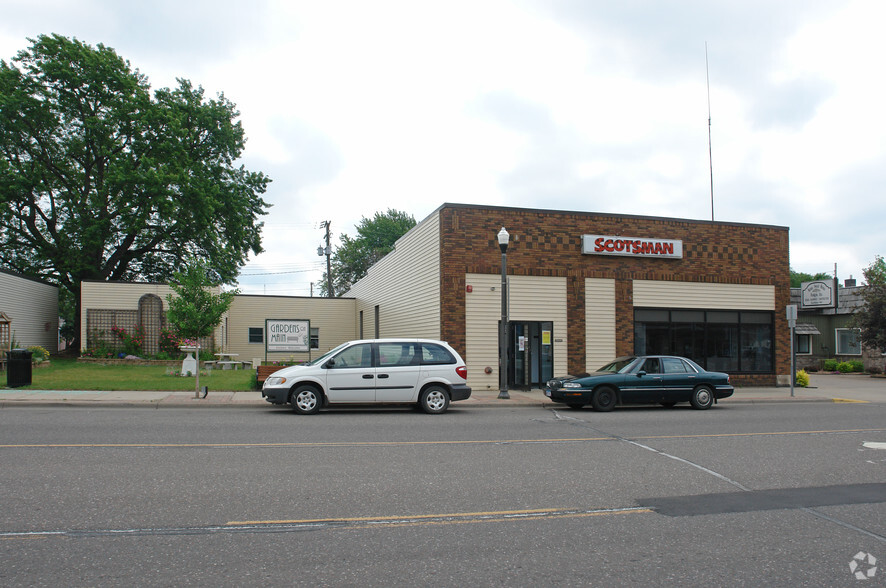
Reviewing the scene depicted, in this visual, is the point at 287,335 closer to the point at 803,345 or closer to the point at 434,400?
the point at 434,400

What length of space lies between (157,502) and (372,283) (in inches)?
991

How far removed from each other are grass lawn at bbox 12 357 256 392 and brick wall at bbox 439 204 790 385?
7.00 metres

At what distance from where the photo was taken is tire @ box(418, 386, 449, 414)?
14.5 m

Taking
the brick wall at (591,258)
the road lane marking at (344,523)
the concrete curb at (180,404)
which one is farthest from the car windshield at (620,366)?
the road lane marking at (344,523)

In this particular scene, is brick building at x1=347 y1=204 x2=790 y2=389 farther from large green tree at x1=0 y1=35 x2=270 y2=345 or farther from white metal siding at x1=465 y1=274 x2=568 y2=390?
large green tree at x1=0 y1=35 x2=270 y2=345

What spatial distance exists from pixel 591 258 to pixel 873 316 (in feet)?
69.9

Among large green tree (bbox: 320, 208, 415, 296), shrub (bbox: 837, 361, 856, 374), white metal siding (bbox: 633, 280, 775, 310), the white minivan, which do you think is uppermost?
large green tree (bbox: 320, 208, 415, 296)

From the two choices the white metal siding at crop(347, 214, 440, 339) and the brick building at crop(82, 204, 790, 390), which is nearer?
the brick building at crop(82, 204, 790, 390)

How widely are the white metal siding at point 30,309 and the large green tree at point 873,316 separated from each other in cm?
4053

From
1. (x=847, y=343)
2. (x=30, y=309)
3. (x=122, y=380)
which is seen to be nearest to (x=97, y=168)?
(x=30, y=309)

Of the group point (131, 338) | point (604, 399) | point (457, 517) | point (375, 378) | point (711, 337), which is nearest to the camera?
point (457, 517)

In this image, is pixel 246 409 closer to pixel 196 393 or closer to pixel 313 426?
pixel 196 393

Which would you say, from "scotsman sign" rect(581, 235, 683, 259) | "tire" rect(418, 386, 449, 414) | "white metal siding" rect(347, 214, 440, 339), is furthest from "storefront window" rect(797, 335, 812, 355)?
"tire" rect(418, 386, 449, 414)

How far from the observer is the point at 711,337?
22.6 metres
